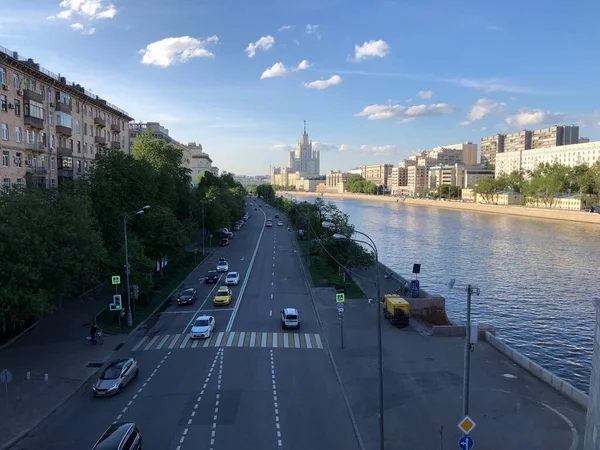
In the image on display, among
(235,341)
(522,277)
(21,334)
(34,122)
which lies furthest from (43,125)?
(522,277)

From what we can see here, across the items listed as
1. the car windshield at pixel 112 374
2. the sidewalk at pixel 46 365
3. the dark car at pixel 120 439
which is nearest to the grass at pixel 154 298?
the sidewalk at pixel 46 365

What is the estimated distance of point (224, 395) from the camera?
20.2 m

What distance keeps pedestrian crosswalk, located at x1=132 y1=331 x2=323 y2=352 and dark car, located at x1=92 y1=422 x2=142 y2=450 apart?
12.1 metres

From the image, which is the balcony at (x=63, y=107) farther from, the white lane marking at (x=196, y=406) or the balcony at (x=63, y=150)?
the white lane marking at (x=196, y=406)

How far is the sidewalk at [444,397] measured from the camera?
16953mm

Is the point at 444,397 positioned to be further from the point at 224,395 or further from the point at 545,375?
the point at 224,395

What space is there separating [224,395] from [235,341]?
7937 mm

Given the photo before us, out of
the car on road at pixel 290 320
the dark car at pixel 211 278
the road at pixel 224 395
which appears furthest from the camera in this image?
the dark car at pixel 211 278

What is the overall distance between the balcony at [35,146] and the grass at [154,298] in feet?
54.2

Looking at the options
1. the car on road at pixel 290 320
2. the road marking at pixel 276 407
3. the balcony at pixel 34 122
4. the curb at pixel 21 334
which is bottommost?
the curb at pixel 21 334

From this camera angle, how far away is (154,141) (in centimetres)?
7225

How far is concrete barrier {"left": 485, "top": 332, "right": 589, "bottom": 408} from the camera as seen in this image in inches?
782

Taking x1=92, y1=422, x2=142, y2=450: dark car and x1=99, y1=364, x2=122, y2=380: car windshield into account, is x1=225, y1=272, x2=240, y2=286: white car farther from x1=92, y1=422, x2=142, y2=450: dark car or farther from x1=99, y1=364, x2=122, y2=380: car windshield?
x1=92, y1=422, x2=142, y2=450: dark car

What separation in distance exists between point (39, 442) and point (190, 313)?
61.1 feet
